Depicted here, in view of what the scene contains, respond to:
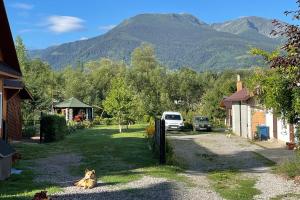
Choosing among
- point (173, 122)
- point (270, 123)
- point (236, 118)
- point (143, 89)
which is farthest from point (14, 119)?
point (143, 89)

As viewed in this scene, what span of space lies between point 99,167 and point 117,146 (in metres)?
8.48

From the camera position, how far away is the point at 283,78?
15320mm

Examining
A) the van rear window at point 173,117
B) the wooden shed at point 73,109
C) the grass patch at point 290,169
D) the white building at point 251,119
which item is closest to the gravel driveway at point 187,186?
the grass patch at point 290,169

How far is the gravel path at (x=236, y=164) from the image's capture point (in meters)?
14.0

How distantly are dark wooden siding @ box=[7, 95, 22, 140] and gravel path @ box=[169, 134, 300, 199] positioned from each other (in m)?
10.7

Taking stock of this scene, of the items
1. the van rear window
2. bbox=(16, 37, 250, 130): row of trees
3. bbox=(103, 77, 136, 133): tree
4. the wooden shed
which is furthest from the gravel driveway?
the wooden shed

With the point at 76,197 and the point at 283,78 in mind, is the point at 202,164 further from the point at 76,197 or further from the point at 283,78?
the point at 76,197

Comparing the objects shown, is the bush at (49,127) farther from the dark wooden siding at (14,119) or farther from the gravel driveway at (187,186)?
the gravel driveway at (187,186)

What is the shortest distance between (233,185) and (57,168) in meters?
6.25

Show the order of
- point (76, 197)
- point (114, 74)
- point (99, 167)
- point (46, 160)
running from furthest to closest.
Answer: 1. point (114, 74)
2. point (46, 160)
3. point (99, 167)
4. point (76, 197)

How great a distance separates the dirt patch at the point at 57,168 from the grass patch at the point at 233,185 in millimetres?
4257

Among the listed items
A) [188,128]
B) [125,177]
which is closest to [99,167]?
[125,177]

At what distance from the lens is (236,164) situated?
2006 centimetres

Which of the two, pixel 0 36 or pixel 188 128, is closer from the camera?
pixel 0 36
